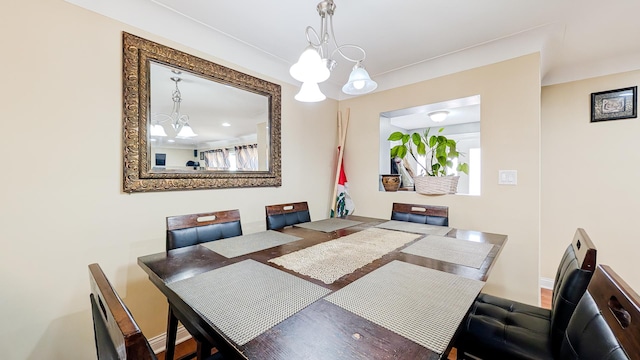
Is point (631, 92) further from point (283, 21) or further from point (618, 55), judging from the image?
point (283, 21)

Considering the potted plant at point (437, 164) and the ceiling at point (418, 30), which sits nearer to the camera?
the ceiling at point (418, 30)

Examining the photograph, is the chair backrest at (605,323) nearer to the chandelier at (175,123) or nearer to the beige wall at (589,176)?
the chandelier at (175,123)

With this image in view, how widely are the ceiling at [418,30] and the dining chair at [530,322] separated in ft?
5.04

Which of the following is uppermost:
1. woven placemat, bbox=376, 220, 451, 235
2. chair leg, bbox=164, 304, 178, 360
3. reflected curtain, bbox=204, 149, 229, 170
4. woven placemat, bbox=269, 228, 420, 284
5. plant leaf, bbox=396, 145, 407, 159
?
plant leaf, bbox=396, 145, 407, 159

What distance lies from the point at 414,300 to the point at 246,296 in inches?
20.8

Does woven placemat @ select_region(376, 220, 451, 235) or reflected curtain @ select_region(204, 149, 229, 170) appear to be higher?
reflected curtain @ select_region(204, 149, 229, 170)

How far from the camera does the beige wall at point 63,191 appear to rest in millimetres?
1267

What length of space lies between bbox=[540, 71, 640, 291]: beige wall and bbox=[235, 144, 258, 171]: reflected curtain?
3.01 m

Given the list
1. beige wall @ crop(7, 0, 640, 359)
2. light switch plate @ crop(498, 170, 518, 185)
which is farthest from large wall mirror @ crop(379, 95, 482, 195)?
light switch plate @ crop(498, 170, 518, 185)

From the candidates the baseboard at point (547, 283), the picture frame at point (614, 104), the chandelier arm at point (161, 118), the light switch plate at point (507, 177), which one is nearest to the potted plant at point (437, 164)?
the light switch plate at point (507, 177)

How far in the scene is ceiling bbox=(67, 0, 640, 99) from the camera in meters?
1.64

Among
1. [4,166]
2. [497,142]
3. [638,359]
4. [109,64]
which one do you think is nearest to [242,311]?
[638,359]

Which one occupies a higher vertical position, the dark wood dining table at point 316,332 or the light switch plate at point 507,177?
the light switch plate at point 507,177

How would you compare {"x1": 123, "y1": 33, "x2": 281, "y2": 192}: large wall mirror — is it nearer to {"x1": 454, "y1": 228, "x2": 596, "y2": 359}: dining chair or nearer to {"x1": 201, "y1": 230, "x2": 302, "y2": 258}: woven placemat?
{"x1": 201, "y1": 230, "x2": 302, "y2": 258}: woven placemat
